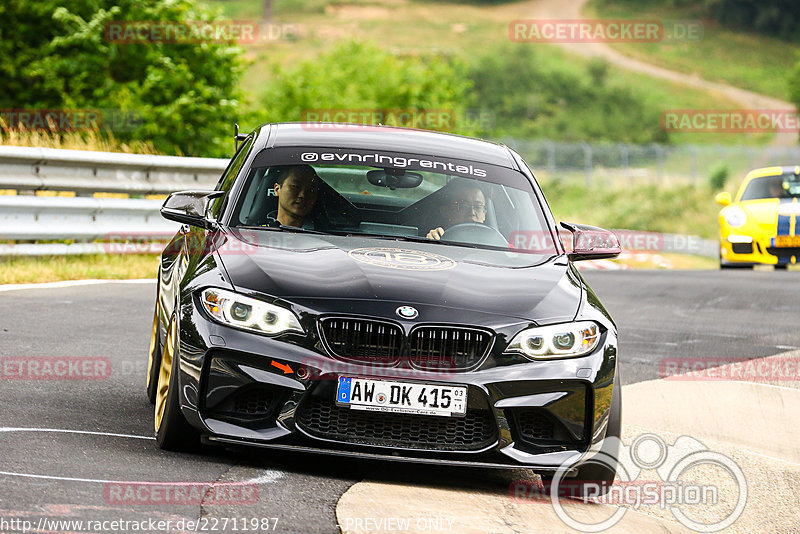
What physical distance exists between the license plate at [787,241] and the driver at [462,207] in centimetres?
1309

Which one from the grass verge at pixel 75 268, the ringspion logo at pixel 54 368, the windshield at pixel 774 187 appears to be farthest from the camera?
the windshield at pixel 774 187

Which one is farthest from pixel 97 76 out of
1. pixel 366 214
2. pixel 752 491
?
pixel 752 491

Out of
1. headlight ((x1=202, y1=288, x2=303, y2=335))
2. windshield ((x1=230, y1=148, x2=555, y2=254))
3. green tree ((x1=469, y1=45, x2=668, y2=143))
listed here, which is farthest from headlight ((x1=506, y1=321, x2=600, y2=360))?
green tree ((x1=469, y1=45, x2=668, y2=143))

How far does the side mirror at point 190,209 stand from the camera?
6336mm

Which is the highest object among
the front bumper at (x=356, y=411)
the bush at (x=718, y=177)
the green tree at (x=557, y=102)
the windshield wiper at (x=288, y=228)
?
the windshield wiper at (x=288, y=228)

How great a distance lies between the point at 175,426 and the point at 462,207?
1990mm

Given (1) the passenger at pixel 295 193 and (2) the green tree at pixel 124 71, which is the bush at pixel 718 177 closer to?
(2) the green tree at pixel 124 71

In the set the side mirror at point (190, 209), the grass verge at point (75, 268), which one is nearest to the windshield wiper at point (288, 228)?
the side mirror at point (190, 209)

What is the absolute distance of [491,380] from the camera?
524cm

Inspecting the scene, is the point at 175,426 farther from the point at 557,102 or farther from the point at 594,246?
the point at 557,102

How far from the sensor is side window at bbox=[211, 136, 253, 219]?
262 inches

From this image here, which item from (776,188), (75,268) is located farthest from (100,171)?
(776,188)

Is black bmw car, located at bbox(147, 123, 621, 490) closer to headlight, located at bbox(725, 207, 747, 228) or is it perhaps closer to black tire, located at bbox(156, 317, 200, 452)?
black tire, located at bbox(156, 317, 200, 452)

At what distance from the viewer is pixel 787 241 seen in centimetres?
1894
